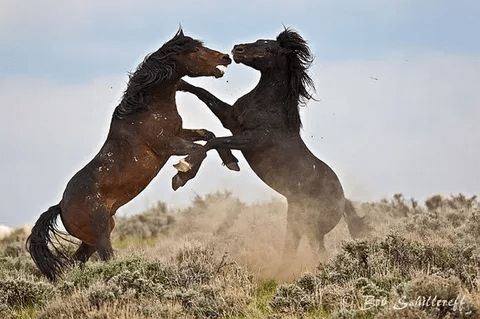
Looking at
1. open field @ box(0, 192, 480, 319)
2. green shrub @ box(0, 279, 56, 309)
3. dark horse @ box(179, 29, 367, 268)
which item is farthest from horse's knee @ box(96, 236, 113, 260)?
dark horse @ box(179, 29, 367, 268)

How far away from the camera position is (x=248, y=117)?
12.1 metres

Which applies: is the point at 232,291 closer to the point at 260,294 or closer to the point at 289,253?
the point at 260,294

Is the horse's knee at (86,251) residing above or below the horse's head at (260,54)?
below

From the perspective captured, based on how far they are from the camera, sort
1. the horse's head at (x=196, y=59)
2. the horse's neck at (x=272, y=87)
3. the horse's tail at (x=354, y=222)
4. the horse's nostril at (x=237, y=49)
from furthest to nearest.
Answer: the horse's tail at (x=354, y=222) → the horse's neck at (x=272, y=87) → the horse's nostril at (x=237, y=49) → the horse's head at (x=196, y=59)

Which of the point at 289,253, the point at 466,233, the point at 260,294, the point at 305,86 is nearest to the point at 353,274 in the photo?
the point at 260,294

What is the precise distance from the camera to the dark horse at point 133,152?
1138 centimetres

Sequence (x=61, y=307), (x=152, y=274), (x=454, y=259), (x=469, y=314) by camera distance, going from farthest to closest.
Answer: (x=454, y=259)
(x=152, y=274)
(x=61, y=307)
(x=469, y=314)

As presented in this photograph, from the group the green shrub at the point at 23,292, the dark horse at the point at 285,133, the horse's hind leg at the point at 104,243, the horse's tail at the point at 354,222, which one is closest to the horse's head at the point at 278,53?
the dark horse at the point at 285,133

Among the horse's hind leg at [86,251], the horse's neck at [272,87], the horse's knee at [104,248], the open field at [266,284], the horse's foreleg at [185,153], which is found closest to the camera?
the open field at [266,284]

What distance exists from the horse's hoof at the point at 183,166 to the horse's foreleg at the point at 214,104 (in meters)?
1.28

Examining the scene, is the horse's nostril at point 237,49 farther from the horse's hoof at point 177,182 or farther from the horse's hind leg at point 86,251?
the horse's hind leg at point 86,251

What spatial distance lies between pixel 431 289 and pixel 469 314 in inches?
16.4

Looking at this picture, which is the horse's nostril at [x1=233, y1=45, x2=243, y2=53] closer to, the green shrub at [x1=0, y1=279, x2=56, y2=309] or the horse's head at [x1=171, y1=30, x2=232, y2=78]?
the horse's head at [x1=171, y1=30, x2=232, y2=78]

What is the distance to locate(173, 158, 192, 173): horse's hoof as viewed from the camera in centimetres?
1134
